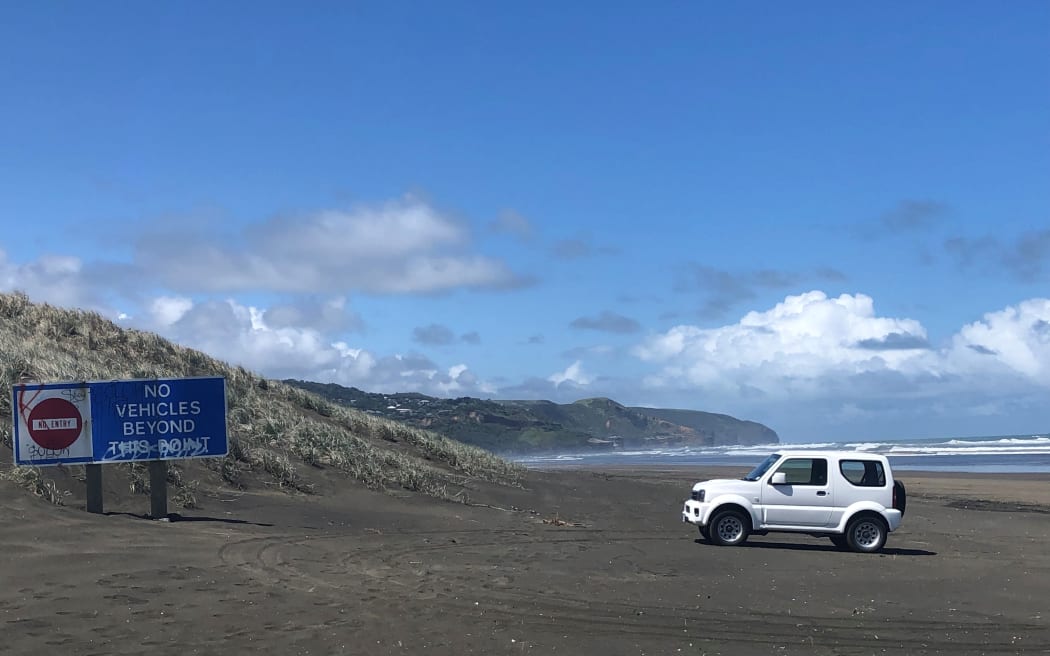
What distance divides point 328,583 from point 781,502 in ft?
29.5

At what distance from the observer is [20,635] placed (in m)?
8.58

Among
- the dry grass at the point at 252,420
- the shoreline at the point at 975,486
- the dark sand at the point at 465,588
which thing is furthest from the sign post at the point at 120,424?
the shoreline at the point at 975,486

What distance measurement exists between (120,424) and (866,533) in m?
12.5

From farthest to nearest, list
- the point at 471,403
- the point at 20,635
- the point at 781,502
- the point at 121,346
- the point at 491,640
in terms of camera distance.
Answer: the point at 471,403, the point at 121,346, the point at 781,502, the point at 491,640, the point at 20,635

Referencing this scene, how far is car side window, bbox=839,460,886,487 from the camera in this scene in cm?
1792

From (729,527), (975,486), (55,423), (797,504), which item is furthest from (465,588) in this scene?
(975,486)

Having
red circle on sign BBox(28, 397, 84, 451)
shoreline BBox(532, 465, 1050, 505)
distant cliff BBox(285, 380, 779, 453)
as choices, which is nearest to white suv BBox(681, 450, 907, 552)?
red circle on sign BBox(28, 397, 84, 451)

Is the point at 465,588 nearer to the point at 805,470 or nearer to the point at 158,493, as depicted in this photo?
the point at 158,493

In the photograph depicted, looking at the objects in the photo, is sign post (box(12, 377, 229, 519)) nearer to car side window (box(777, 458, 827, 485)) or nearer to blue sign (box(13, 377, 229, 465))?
blue sign (box(13, 377, 229, 465))

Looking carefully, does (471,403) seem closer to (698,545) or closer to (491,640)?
(698,545)

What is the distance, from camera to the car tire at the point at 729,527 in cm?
1778

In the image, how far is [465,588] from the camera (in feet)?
38.9

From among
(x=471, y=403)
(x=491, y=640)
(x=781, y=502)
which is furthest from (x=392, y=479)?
(x=471, y=403)

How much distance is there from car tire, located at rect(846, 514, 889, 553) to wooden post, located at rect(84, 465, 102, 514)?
12141 mm
